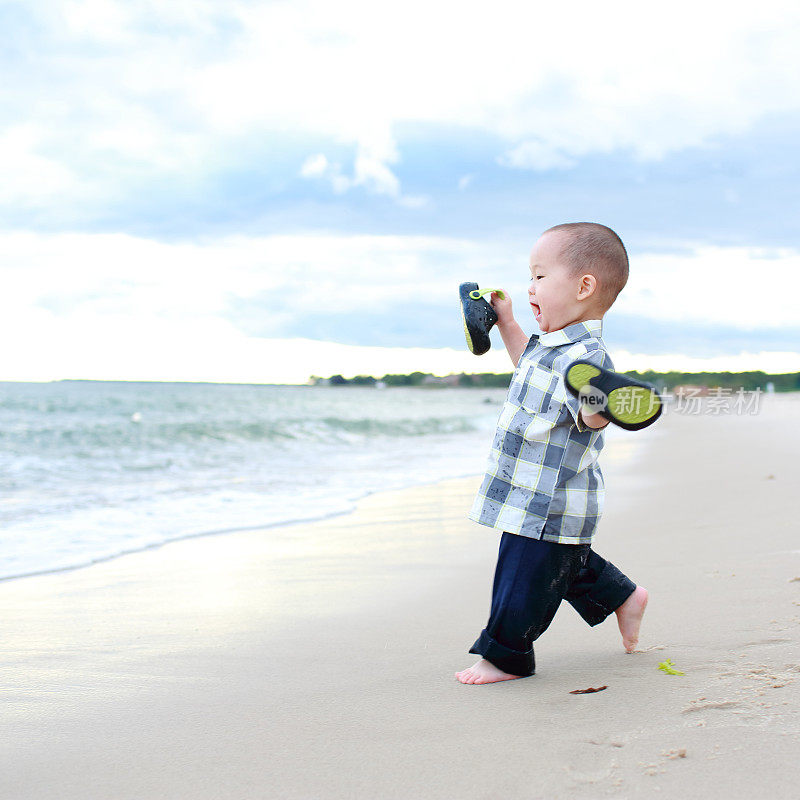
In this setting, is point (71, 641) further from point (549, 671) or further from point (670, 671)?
point (670, 671)

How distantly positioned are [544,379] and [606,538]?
93.8 inches

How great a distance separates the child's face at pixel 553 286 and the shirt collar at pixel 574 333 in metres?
0.03

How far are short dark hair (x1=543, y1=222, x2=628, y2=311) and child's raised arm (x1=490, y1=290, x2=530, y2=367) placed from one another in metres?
0.31

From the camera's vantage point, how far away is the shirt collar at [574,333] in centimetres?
214

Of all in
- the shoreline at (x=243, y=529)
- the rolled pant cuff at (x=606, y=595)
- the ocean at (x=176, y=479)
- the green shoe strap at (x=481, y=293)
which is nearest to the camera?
the rolled pant cuff at (x=606, y=595)

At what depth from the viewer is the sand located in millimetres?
1590

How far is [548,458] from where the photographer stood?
209 cm

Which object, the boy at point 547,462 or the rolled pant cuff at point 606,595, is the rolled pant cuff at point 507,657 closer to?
the boy at point 547,462

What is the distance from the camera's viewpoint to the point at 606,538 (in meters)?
4.26

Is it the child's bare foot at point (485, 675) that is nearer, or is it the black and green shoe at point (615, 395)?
the black and green shoe at point (615, 395)

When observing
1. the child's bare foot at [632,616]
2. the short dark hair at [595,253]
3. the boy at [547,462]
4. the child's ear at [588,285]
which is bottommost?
the child's bare foot at [632,616]

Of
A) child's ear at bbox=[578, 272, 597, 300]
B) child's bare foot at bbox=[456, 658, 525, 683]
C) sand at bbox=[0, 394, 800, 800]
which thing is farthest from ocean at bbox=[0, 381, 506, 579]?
child's ear at bbox=[578, 272, 597, 300]

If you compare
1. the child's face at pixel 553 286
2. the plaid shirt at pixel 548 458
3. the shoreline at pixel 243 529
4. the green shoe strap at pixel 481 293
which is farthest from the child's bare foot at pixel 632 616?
the shoreline at pixel 243 529

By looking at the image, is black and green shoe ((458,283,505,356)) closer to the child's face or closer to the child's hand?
the child's hand
